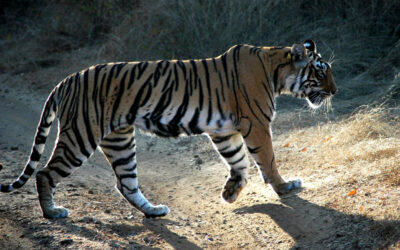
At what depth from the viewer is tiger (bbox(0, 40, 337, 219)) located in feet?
16.6

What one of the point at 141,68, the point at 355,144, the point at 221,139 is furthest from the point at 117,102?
the point at 355,144

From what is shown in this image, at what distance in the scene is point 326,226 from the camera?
455 cm

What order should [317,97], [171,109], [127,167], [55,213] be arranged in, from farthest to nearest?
[317,97] → [127,167] → [171,109] → [55,213]

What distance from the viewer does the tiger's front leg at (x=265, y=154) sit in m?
5.25

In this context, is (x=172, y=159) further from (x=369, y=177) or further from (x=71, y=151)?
(x=369, y=177)

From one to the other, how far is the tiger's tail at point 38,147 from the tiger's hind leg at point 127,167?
0.58 metres

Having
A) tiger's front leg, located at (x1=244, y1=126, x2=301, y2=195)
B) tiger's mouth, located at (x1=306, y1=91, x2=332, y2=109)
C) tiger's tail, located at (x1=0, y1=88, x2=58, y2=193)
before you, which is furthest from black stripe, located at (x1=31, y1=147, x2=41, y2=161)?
tiger's mouth, located at (x1=306, y1=91, x2=332, y2=109)

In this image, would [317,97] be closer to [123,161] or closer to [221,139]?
[221,139]

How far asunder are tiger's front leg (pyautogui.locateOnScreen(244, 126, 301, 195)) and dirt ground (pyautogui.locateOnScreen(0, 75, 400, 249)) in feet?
0.44

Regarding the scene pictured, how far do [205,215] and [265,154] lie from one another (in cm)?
90

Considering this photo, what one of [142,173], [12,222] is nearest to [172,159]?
[142,173]

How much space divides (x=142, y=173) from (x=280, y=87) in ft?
8.45

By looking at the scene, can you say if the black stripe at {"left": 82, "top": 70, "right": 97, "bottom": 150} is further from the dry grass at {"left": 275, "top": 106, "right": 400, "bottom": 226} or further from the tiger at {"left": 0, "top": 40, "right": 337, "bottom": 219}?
the dry grass at {"left": 275, "top": 106, "right": 400, "bottom": 226}

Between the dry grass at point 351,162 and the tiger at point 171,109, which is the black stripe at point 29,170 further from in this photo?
the dry grass at point 351,162
